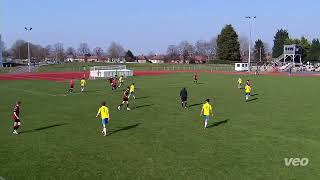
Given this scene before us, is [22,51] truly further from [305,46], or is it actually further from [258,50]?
[305,46]

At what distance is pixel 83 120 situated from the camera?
21.8 m

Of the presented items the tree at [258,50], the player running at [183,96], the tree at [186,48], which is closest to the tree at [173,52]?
the tree at [186,48]

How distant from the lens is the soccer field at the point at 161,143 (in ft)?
41.5

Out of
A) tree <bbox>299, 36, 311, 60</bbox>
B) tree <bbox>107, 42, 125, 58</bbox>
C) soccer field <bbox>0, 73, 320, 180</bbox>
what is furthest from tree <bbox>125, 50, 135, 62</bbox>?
soccer field <bbox>0, 73, 320, 180</bbox>

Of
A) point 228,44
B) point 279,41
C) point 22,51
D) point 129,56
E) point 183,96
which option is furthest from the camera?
point 129,56

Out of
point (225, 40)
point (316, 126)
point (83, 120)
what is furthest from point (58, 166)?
point (225, 40)

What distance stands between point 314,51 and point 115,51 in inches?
→ 3601

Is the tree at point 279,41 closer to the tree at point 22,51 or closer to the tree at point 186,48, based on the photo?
the tree at point 186,48

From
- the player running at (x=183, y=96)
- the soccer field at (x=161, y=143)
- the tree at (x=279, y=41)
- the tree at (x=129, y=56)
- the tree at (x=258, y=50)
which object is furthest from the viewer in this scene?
the tree at (x=129, y=56)

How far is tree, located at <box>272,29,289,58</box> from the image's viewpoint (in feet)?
403

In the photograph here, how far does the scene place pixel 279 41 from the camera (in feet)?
404

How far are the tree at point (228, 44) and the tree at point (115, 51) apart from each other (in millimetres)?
72732

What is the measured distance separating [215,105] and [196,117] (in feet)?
18.0

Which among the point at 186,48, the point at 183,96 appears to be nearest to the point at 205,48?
the point at 186,48
